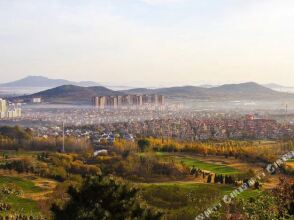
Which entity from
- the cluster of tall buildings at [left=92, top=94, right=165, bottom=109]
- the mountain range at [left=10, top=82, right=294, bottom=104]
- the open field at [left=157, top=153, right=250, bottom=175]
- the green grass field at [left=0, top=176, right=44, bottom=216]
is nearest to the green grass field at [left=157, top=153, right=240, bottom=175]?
the open field at [left=157, top=153, right=250, bottom=175]

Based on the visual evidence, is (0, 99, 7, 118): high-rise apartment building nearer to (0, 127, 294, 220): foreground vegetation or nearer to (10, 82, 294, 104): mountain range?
(10, 82, 294, 104): mountain range

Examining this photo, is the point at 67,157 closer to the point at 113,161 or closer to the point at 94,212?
the point at 113,161

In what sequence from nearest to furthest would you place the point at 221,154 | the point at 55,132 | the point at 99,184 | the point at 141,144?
the point at 99,184
the point at 221,154
the point at 141,144
the point at 55,132

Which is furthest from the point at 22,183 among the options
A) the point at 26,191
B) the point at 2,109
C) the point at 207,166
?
the point at 2,109

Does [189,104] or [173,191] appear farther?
[189,104]

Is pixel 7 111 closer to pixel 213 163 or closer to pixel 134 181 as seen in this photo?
pixel 213 163

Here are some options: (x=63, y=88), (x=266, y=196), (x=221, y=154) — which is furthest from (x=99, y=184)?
(x=63, y=88)
